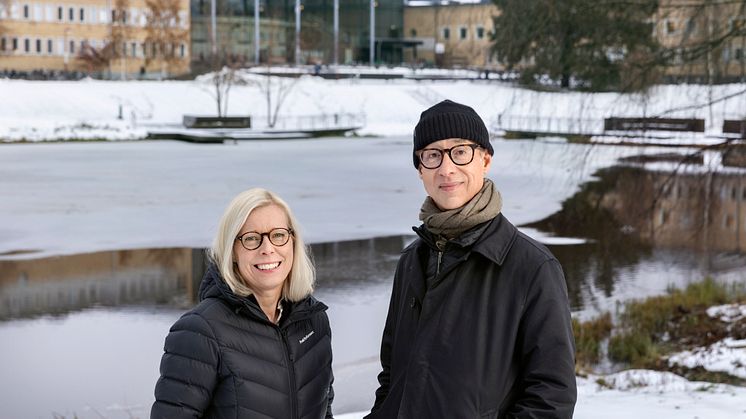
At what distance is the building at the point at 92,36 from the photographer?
82.4 metres

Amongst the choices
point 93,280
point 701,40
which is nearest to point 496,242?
point 701,40

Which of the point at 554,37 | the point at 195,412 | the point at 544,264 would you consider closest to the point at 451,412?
the point at 544,264

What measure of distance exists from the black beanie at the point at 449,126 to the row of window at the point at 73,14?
82.2 meters

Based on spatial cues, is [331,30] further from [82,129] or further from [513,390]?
[513,390]

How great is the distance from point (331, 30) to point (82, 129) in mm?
53488

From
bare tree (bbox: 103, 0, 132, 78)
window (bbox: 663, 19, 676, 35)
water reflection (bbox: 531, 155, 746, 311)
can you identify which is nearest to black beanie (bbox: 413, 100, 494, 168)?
water reflection (bbox: 531, 155, 746, 311)

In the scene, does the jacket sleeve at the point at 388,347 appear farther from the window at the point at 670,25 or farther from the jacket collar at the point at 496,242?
the window at the point at 670,25

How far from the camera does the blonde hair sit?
151 inches

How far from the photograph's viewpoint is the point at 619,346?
12.3 meters

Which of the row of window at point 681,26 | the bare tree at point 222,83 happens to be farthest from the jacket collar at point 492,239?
the bare tree at point 222,83

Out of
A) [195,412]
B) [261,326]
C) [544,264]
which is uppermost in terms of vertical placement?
[544,264]

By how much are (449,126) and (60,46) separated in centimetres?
8667

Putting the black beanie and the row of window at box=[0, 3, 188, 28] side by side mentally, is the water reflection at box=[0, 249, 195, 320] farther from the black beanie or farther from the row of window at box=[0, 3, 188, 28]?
the row of window at box=[0, 3, 188, 28]

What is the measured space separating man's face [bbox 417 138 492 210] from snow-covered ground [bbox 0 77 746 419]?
4.60 m
